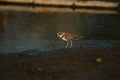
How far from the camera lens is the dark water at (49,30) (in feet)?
50.4

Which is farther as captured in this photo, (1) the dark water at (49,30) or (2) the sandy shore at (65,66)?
(1) the dark water at (49,30)

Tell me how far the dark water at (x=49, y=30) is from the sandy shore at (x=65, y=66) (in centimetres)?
360

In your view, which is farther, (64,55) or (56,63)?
(64,55)

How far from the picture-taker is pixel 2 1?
2978cm

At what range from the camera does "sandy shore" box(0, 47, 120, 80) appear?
795 centimetres

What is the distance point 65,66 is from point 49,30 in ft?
37.3

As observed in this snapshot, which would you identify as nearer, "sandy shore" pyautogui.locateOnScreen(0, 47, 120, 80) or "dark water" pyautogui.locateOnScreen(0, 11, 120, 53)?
"sandy shore" pyautogui.locateOnScreen(0, 47, 120, 80)

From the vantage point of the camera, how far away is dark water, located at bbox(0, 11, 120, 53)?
50.4 ft

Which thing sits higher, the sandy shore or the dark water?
the sandy shore

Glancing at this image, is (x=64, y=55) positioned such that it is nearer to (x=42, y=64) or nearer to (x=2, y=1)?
(x=42, y=64)

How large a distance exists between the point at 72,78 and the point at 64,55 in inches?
78.8

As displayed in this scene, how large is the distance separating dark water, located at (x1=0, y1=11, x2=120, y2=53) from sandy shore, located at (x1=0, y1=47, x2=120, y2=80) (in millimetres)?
3595

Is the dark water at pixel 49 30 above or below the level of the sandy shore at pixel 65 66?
below

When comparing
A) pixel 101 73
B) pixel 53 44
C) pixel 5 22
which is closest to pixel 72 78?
pixel 101 73
